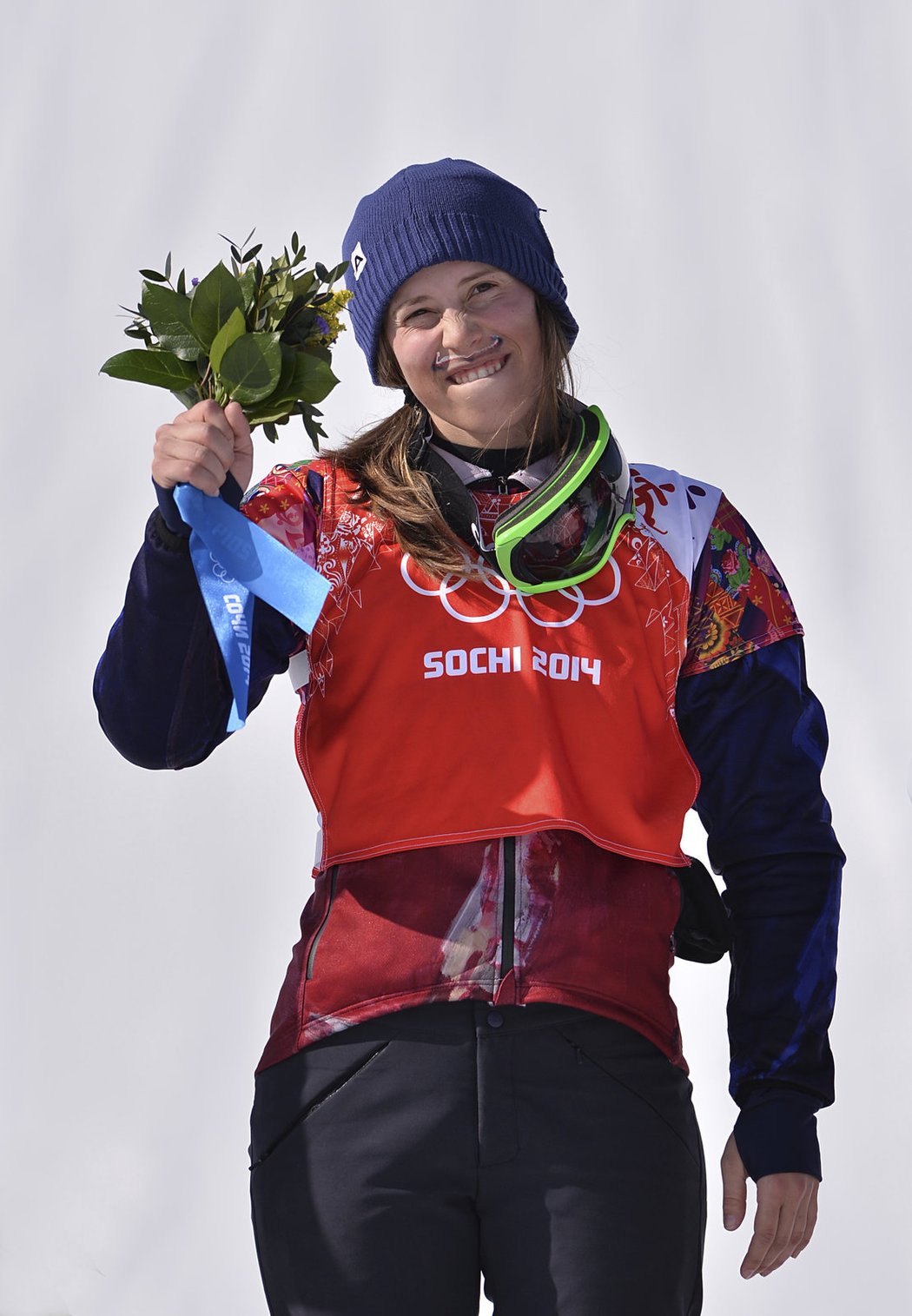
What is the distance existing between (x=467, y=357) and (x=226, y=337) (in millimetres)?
321

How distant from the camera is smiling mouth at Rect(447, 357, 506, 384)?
1.94 metres

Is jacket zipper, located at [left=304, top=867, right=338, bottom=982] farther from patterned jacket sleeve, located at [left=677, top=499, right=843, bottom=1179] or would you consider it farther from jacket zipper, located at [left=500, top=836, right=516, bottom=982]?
patterned jacket sleeve, located at [left=677, top=499, right=843, bottom=1179]

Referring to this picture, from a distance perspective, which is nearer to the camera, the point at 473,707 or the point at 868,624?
the point at 473,707

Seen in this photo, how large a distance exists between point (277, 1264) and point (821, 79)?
2466mm

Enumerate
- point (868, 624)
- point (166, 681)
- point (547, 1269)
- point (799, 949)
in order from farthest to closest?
point (868, 624), point (799, 949), point (166, 681), point (547, 1269)

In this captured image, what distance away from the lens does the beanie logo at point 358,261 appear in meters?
1.98

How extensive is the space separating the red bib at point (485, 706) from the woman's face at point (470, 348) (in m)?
0.17

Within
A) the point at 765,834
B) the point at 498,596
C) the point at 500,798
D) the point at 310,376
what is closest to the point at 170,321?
the point at 310,376

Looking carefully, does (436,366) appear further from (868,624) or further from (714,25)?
(714,25)

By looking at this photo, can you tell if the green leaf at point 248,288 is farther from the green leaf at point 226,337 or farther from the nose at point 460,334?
the nose at point 460,334

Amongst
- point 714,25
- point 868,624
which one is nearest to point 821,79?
point 714,25

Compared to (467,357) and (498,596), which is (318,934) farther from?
(467,357)

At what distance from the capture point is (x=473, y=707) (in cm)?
176

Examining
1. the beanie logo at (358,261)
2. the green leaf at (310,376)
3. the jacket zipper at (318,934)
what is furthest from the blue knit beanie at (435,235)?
the jacket zipper at (318,934)
